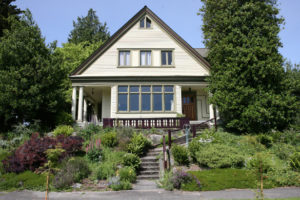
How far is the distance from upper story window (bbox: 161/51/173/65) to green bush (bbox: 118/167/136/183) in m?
11.6

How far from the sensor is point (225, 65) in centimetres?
1598

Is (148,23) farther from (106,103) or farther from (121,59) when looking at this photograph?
(106,103)

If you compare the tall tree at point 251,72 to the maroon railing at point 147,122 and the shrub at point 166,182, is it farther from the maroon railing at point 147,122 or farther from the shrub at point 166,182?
the shrub at point 166,182

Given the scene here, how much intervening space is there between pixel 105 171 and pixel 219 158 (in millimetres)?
4916

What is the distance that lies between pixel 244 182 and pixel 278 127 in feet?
23.7

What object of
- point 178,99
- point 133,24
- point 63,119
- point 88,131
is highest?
point 133,24

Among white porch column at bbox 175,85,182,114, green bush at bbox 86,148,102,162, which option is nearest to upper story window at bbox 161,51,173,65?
white porch column at bbox 175,85,182,114

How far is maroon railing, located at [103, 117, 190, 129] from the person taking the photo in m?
16.2

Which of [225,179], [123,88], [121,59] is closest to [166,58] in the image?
[121,59]

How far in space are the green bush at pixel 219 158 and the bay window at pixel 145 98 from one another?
7.93m

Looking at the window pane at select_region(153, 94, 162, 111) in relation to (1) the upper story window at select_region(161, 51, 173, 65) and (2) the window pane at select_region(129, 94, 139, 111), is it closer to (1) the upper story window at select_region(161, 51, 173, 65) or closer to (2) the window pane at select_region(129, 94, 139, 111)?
(2) the window pane at select_region(129, 94, 139, 111)

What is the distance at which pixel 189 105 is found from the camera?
20.2 m

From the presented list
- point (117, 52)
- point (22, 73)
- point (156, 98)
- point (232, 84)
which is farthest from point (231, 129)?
point (22, 73)

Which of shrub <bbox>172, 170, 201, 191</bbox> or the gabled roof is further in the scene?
the gabled roof
